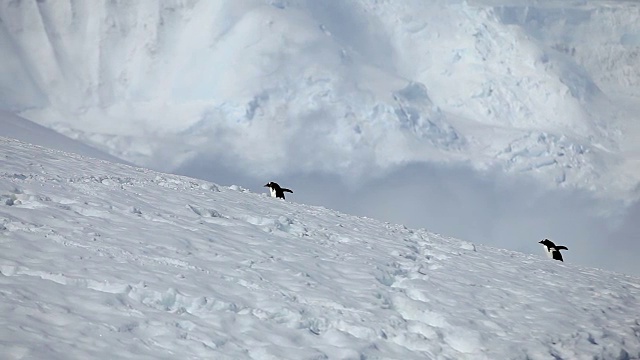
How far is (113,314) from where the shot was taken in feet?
21.5

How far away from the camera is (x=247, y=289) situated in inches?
316

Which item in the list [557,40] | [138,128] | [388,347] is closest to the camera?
[388,347]

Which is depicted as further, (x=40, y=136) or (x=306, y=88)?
(x=306, y=88)

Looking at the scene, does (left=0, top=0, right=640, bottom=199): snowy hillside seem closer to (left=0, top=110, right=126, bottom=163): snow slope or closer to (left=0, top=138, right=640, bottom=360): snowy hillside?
(left=0, top=110, right=126, bottom=163): snow slope

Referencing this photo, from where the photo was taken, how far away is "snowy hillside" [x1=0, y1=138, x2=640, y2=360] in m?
6.47

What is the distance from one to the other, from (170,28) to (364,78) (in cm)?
3885

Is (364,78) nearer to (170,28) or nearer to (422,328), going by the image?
A: (170,28)

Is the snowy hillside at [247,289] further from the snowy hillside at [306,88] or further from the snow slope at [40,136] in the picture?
the snowy hillside at [306,88]

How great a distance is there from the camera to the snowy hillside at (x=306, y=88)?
132750 mm

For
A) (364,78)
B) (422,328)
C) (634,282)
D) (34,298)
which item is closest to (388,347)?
(422,328)

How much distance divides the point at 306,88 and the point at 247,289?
123274 mm

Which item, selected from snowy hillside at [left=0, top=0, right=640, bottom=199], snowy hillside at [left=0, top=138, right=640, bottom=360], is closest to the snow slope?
snowy hillside at [left=0, top=0, right=640, bottom=199]

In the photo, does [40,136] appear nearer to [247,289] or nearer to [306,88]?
[306,88]

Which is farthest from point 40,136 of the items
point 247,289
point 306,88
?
point 247,289
